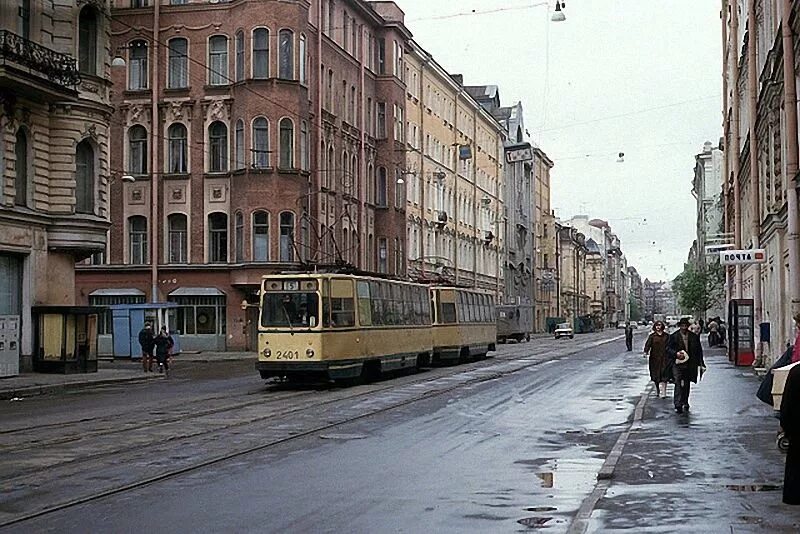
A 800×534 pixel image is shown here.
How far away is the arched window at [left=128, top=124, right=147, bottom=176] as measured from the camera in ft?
195

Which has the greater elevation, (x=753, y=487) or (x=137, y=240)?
(x=137, y=240)

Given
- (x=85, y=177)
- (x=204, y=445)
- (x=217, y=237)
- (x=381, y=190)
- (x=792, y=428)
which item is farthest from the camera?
(x=381, y=190)

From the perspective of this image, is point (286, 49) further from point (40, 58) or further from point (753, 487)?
point (753, 487)

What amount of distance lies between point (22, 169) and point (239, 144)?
66.3ft

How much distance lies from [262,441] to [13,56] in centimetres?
2104

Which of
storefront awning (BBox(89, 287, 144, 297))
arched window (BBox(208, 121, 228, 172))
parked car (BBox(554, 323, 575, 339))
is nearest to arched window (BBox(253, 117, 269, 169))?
arched window (BBox(208, 121, 228, 172))

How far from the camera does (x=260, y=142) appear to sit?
188ft

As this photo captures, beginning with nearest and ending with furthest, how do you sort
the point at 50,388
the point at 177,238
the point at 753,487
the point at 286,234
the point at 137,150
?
the point at 753,487 → the point at 50,388 → the point at 286,234 → the point at 177,238 → the point at 137,150

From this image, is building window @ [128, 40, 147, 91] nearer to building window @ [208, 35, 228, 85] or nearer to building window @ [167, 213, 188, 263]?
building window @ [208, 35, 228, 85]

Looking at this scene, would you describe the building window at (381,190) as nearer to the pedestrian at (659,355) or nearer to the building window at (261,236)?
the building window at (261,236)

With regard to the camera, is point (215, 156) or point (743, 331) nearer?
point (743, 331)

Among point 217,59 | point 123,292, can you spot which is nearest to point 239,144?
point 217,59

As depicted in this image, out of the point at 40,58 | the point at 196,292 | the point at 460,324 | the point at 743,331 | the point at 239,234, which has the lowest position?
the point at 743,331

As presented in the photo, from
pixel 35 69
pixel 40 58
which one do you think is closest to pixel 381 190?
pixel 40 58
